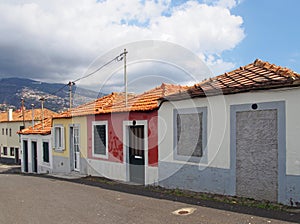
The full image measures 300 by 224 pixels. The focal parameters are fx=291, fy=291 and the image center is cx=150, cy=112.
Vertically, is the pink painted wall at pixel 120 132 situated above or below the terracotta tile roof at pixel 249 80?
below

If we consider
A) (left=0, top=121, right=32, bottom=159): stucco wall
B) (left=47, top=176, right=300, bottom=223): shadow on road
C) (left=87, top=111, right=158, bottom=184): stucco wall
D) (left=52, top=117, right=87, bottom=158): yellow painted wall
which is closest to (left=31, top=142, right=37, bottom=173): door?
(left=52, top=117, right=87, bottom=158): yellow painted wall

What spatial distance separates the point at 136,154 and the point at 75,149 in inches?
221

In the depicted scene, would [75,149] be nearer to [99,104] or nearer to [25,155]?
[99,104]

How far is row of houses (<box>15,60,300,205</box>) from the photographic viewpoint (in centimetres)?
680

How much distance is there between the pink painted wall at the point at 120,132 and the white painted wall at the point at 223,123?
32 centimetres

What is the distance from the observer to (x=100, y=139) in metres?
13.1

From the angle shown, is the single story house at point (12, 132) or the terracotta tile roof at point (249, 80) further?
the single story house at point (12, 132)

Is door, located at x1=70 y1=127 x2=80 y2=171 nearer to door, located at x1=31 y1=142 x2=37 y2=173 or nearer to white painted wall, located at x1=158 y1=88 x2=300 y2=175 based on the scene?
white painted wall, located at x1=158 y1=88 x2=300 y2=175

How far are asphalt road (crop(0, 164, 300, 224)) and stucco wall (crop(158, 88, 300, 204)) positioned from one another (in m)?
1.35

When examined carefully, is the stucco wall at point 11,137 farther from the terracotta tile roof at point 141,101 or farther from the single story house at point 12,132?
the terracotta tile roof at point 141,101

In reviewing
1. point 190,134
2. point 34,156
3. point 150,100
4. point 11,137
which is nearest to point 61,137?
point 34,156

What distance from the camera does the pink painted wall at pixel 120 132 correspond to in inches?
400

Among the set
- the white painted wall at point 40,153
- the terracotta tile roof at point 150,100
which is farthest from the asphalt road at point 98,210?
the white painted wall at point 40,153

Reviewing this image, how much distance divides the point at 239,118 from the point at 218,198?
86.4 inches
